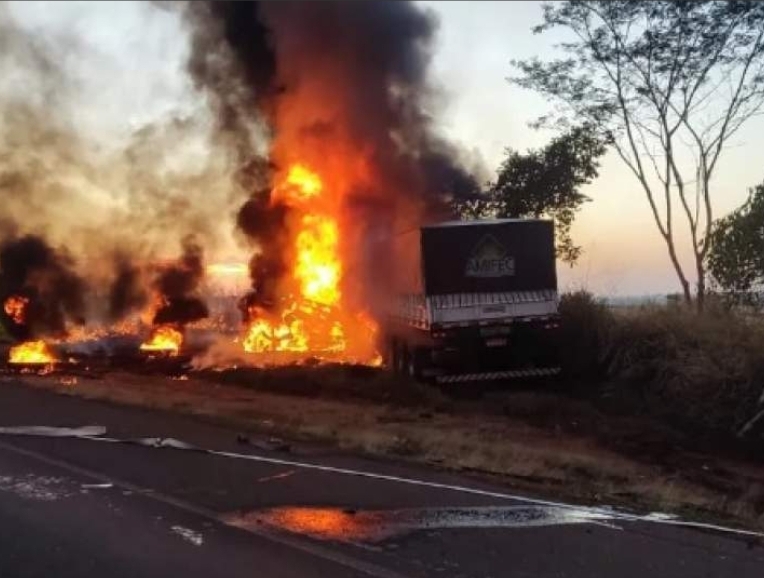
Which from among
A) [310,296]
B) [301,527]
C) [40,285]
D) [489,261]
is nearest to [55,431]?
[301,527]

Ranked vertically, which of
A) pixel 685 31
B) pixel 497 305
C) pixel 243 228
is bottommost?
pixel 497 305

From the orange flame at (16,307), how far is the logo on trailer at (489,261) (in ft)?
57.9

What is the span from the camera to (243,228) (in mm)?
25844

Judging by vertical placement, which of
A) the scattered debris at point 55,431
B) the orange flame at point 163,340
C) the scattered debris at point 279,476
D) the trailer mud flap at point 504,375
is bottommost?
the scattered debris at point 279,476

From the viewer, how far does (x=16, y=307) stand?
1172 inches

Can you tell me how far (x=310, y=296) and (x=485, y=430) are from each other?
1157 centimetres

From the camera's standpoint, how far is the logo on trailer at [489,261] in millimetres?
17484

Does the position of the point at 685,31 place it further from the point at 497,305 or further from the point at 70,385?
the point at 70,385

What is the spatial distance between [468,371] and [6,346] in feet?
58.5

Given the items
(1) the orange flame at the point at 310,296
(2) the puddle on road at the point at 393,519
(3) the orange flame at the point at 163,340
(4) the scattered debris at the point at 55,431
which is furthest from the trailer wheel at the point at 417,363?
(2) the puddle on road at the point at 393,519

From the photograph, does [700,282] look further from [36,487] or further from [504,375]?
[36,487]

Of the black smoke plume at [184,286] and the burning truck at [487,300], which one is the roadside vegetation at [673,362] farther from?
the black smoke plume at [184,286]

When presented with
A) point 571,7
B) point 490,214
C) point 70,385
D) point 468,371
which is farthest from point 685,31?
point 70,385

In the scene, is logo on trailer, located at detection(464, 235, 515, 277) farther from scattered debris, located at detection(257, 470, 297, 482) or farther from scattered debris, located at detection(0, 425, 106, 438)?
scattered debris, located at detection(257, 470, 297, 482)
